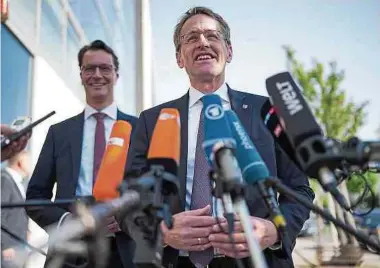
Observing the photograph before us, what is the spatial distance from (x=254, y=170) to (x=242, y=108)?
2.37ft

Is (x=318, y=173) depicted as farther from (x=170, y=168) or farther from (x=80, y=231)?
(x=80, y=231)

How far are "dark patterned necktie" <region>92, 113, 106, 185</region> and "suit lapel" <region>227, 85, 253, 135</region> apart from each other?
2.22ft

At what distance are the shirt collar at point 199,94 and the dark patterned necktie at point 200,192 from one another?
0.64 feet

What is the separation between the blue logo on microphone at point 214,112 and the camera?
3.69 feet

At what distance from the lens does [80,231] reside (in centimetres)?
71

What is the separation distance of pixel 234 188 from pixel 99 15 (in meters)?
7.18

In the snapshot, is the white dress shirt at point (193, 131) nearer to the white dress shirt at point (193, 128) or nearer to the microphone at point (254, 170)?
the white dress shirt at point (193, 128)

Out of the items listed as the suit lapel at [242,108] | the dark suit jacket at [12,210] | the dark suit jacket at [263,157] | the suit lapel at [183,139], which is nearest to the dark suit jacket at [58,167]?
the dark suit jacket at [263,157]

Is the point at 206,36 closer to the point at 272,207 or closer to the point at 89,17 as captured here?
the point at 272,207

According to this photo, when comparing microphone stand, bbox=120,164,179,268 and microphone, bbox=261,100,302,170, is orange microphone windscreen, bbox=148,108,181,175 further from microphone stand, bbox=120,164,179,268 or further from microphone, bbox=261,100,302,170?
microphone, bbox=261,100,302,170

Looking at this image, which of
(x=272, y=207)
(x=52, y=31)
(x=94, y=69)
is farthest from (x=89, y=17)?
(x=272, y=207)

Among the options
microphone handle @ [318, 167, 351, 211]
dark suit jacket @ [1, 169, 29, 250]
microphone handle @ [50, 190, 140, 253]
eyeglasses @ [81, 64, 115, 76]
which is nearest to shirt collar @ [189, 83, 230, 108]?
eyeglasses @ [81, 64, 115, 76]

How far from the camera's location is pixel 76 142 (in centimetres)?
215

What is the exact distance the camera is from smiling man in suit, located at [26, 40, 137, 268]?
75.4 inches
